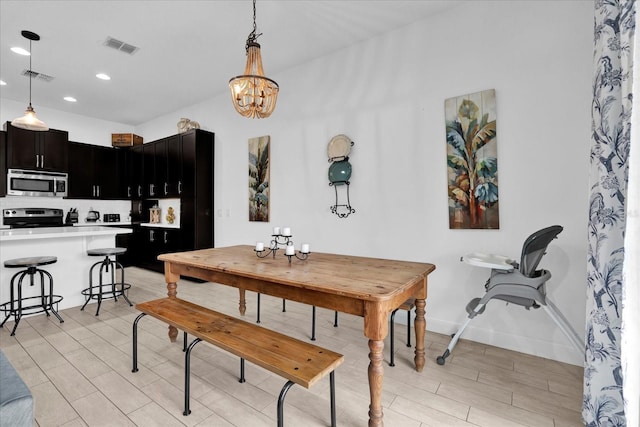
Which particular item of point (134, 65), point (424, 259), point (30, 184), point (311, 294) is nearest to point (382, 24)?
point (424, 259)

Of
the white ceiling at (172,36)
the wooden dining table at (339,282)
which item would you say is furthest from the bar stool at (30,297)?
the white ceiling at (172,36)

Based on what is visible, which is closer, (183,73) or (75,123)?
→ (183,73)

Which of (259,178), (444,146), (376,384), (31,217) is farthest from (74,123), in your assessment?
(376,384)

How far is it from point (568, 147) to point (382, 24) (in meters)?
2.05

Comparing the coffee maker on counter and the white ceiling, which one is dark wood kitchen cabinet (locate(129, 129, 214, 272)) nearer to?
the white ceiling

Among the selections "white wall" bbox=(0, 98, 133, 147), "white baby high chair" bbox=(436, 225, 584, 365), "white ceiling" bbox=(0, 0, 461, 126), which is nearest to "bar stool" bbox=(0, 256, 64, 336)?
"white ceiling" bbox=(0, 0, 461, 126)

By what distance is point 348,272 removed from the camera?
1968 millimetres

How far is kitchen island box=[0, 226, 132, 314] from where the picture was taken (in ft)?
10.6

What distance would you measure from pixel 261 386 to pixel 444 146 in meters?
2.52

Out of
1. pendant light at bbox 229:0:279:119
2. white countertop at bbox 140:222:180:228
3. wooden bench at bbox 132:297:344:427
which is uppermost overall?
pendant light at bbox 229:0:279:119

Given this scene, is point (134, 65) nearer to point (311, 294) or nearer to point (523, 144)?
point (311, 294)

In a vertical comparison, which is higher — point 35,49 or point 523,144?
point 35,49

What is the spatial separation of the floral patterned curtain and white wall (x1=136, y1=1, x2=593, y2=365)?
94cm

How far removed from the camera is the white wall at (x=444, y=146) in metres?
2.37
